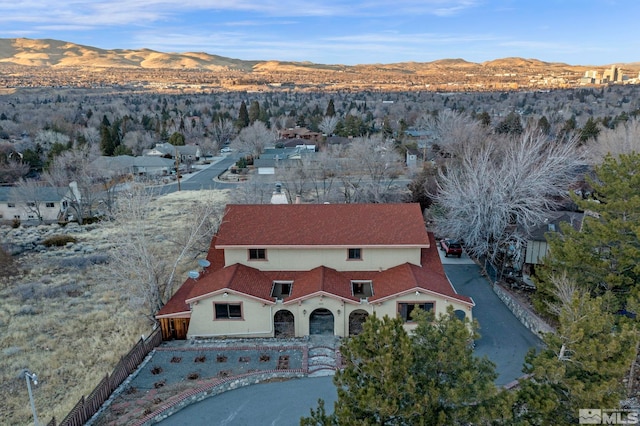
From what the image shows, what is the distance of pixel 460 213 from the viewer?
29.4 meters

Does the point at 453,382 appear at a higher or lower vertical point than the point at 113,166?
higher

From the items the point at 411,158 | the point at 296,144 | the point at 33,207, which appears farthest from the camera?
the point at 296,144

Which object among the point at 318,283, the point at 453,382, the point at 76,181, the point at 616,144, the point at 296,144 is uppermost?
the point at 616,144

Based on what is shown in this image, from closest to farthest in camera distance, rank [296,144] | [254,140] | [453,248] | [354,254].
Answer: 1. [354,254]
2. [453,248]
3. [254,140]
4. [296,144]

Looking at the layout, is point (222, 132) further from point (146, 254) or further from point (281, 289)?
point (281, 289)

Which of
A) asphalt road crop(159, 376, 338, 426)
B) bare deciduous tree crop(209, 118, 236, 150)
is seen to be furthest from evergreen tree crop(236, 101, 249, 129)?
asphalt road crop(159, 376, 338, 426)

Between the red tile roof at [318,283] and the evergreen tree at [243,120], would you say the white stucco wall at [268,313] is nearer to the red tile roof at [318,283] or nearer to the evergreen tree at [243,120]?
the red tile roof at [318,283]

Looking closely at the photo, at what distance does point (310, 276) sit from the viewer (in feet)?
72.2

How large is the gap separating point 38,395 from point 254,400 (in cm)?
929

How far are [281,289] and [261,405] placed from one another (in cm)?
694

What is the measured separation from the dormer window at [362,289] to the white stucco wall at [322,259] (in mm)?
912

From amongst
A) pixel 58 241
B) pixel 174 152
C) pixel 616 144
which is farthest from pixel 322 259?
pixel 174 152

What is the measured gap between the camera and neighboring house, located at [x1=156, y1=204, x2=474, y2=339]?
20.3 meters

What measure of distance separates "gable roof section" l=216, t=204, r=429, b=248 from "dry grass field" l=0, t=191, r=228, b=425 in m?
6.75
